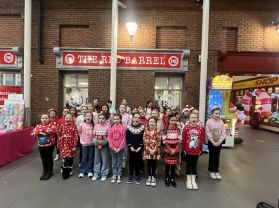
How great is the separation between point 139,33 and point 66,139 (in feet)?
19.1

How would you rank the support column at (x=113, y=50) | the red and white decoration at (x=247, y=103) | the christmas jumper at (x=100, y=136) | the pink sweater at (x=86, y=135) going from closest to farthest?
the christmas jumper at (x=100, y=136), the pink sweater at (x=86, y=135), the support column at (x=113, y=50), the red and white decoration at (x=247, y=103)

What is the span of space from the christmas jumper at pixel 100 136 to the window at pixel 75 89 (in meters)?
4.98

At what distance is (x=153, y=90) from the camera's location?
975cm

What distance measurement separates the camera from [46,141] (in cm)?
533

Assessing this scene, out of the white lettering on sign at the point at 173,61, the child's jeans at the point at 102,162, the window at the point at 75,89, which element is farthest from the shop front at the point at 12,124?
the white lettering on sign at the point at 173,61

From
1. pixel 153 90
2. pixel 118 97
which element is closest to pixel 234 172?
pixel 153 90

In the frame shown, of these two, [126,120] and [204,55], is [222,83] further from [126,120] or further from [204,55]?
[126,120]

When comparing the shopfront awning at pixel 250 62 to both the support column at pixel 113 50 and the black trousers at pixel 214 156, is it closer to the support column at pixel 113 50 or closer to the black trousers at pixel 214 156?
the support column at pixel 113 50

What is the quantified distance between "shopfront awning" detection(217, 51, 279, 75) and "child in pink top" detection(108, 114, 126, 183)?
227 inches

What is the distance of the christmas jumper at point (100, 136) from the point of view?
5297 mm

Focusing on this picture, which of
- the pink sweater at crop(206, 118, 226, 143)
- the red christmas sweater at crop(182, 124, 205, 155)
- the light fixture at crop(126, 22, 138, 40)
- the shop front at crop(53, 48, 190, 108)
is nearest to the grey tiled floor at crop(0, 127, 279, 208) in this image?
the red christmas sweater at crop(182, 124, 205, 155)

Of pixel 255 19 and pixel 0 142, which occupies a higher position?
pixel 255 19

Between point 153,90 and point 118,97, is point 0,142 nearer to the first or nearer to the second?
point 118,97

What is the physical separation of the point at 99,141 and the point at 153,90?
483 centimetres
